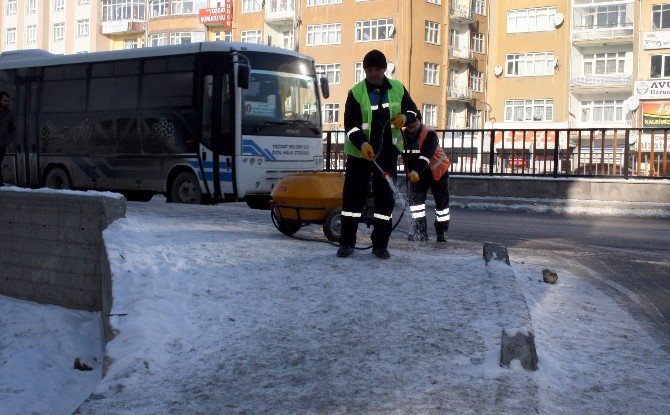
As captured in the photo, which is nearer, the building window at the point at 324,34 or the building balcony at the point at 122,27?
the building window at the point at 324,34

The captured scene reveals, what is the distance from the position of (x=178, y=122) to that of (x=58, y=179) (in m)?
4.22

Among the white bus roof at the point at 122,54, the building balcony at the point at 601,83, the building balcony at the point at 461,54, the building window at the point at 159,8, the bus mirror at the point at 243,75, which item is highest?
the building window at the point at 159,8

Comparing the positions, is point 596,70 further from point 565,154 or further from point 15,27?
point 15,27

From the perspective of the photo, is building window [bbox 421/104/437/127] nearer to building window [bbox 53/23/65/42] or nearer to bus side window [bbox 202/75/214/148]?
building window [bbox 53/23/65/42]

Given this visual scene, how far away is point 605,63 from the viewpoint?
60.8 meters

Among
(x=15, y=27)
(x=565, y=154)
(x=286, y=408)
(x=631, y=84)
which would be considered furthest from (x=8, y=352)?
(x=15, y=27)

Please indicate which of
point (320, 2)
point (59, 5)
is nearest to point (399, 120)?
point (320, 2)

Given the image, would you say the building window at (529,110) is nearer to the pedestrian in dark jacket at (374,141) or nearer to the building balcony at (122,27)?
the building balcony at (122,27)

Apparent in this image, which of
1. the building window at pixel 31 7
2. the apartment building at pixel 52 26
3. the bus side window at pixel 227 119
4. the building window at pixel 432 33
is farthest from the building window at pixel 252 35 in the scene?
the bus side window at pixel 227 119

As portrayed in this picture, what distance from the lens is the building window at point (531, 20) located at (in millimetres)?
64312

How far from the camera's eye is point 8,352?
34.1ft

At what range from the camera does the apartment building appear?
83.8 meters

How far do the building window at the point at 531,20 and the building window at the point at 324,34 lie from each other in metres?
12.7

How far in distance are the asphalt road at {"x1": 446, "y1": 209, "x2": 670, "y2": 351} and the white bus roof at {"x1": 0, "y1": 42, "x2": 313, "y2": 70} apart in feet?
16.3
